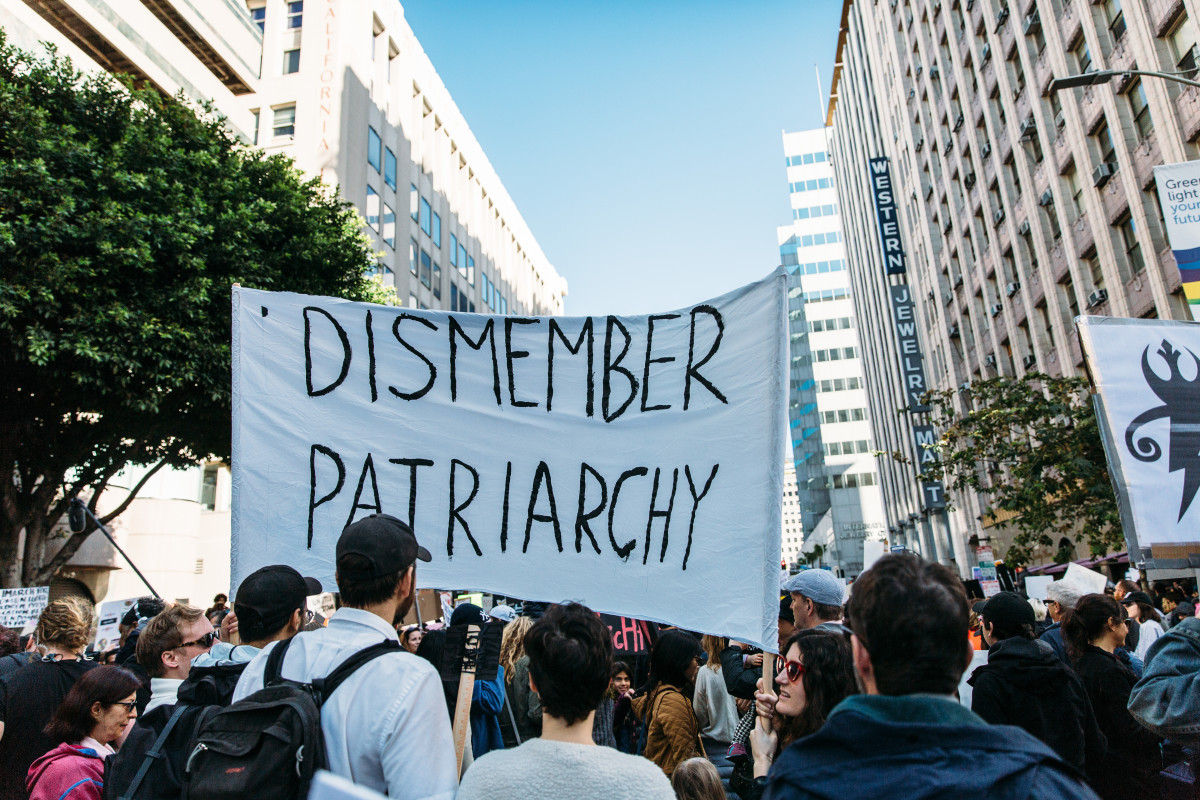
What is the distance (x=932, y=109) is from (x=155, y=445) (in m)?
35.4

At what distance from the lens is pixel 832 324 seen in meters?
82.8

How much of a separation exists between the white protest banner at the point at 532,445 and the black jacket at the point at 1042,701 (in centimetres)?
143

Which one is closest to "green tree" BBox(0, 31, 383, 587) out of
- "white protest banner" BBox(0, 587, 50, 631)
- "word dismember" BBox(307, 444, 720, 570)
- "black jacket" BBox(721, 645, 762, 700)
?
"white protest banner" BBox(0, 587, 50, 631)

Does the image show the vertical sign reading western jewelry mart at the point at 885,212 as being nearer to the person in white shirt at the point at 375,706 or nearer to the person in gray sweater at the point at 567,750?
the person in gray sweater at the point at 567,750

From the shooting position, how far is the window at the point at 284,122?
3150 centimetres

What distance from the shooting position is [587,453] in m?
4.29

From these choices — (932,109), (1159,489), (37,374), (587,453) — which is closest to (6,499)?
(37,374)

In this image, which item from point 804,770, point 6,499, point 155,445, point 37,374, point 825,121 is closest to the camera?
point 804,770

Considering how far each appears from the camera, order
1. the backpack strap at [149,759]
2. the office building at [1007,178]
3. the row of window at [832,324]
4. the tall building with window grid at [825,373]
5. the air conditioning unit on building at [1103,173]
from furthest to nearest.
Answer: the row of window at [832,324] → the tall building with window grid at [825,373] → the air conditioning unit on building at [1103,173] → the office building at [1007,178] → the backpack strap at [149,759]

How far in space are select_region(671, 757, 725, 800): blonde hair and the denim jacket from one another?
1.87 metres

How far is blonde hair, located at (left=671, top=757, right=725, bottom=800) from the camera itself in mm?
3439

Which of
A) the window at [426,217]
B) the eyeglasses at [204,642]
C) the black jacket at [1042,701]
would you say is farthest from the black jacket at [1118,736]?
the window at [426,217]

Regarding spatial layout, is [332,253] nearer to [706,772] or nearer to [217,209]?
[217,209]

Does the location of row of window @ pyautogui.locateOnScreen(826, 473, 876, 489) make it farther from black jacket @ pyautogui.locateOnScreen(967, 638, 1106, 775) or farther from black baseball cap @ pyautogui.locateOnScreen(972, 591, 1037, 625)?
black jacket @ pyautogui.locateOnScreen(967, 638, 1106, 775)
